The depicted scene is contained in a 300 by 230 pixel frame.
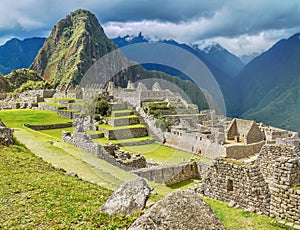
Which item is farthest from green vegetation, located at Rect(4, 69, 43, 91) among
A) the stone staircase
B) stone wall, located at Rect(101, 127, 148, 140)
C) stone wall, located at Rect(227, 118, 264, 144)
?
stone wall, located at Rect(227, 118, 264, 144)

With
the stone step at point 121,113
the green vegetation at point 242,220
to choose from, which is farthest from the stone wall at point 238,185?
the stone step at point 121,113

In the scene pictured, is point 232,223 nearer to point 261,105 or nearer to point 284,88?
point 261,105

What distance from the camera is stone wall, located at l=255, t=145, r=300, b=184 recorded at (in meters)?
7.72

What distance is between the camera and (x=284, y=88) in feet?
242

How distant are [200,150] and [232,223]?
20509 mm

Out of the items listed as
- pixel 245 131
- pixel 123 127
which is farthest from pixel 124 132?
pixel 245 131

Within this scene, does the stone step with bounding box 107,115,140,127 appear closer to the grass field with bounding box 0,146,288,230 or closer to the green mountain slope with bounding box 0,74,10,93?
the grass field with bounding box 0,146,288,230

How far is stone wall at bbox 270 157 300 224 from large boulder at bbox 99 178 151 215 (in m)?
2.75

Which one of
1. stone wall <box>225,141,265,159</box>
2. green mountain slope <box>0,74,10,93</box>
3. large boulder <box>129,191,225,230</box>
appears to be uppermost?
green mountain slope <box>0,74,10,93</box>

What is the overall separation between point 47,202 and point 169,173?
24.0 feet

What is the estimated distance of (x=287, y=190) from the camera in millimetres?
5988

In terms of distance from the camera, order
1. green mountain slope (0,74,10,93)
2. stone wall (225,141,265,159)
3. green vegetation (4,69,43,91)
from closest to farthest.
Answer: stone wall (225,141,265,159)
green mountain slope (0,74,10,93)
green vegetation (4,69,43,91)

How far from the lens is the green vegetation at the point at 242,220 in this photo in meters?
5.84

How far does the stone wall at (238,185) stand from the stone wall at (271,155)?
1211 millimetres
